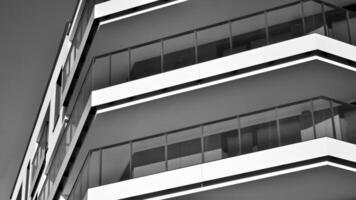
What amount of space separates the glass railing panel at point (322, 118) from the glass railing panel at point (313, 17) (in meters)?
1.96

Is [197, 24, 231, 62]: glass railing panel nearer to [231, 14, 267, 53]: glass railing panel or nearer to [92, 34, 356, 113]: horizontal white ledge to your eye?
[231, 14, 267, 53]: glass railing panel

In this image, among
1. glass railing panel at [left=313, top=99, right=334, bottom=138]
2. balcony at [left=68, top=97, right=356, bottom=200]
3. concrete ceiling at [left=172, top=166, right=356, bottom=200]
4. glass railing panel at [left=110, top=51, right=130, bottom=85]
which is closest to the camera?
concrete ceiling at [left=172, top=166, right=356, bottom=200]

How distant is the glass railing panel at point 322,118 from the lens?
18594 mm

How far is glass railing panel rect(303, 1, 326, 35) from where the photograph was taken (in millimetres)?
20250

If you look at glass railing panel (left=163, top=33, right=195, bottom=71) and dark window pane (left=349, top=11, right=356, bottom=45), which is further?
glass railing panel (left=163, top=33, right=195, bottom=71)

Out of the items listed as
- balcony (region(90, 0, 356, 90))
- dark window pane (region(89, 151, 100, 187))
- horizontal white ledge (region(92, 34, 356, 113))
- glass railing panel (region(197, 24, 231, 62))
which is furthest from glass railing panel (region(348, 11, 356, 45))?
dark window pane (region(89, 151, 100, 187))

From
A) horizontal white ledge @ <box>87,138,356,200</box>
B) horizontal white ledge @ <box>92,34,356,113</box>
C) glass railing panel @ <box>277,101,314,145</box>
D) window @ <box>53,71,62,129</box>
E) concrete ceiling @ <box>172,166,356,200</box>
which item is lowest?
concrete ceiling @ <box>172,166,356,200</box>

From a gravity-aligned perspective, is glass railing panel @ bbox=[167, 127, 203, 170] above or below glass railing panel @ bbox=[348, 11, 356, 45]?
below

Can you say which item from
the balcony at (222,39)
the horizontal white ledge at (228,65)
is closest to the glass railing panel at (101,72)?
the balcony at (222,39)

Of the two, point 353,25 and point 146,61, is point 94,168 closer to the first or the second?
point 146,61

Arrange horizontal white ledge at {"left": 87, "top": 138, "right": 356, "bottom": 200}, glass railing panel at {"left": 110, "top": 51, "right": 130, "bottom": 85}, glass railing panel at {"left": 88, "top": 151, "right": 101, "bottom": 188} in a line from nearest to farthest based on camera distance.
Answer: horizontal white ledge at {"left": 87, "top": 138, "right": 356, "bottom": 200}
glass railing panel at {"left": 88, "top": 151, "right": 101, "bottom": 188}
glass railing panel at {"left": 110, "top": 51, "right": 130, "bottom": 85}

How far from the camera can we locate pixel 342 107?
61.9 ft

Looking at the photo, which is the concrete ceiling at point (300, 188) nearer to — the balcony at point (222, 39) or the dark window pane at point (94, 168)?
the dark window pane at point (94, 168)

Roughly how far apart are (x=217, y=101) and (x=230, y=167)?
2.08 m
